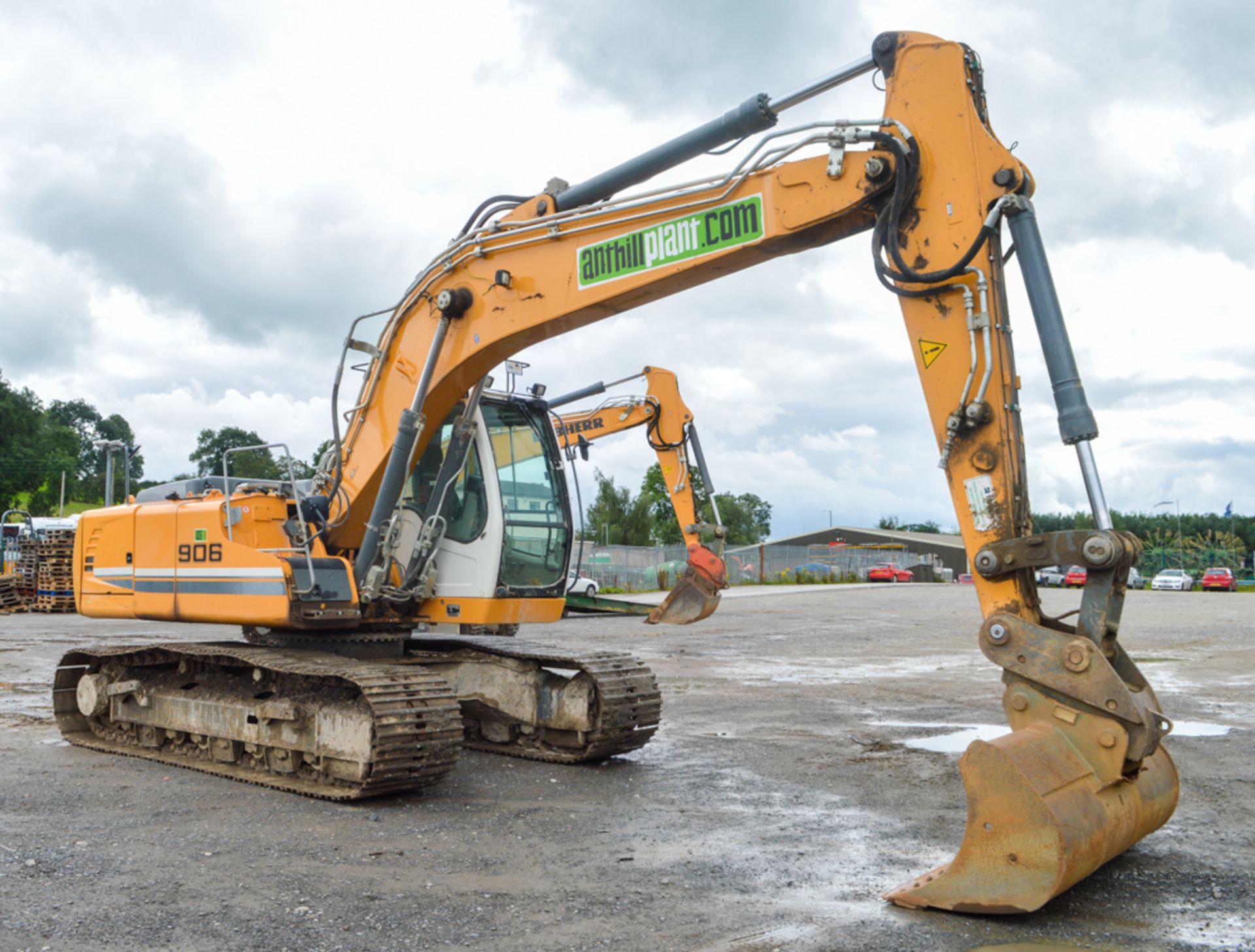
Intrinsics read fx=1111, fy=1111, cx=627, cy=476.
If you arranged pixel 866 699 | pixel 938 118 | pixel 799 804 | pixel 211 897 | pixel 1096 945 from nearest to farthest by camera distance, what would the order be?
pixel 1096 945 → pixel 211 897 → pixel 938 118 → pixel 799 804 → pixel 866 699

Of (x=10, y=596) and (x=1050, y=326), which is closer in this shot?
(x=1050, y=326)

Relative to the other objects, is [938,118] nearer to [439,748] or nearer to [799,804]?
[799,804]

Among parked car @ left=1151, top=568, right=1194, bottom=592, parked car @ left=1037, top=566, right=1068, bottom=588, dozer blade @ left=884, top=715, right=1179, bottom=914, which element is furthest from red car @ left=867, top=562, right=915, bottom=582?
dozer blade @ left=884, top=715, right=1179, bottom=914

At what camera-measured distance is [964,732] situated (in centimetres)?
996

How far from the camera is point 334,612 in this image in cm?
820

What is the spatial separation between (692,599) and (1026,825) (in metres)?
10.2

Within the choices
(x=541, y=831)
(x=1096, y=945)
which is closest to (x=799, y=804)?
(x=541, y=831)

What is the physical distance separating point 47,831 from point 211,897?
1.86 m

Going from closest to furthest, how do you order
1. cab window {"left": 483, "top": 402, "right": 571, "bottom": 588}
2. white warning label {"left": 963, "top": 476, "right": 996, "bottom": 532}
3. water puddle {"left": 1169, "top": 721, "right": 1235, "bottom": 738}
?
white warning label {"left": 963, "top": 476, "right": 996, "bottom": 532} → cab window {"left": 483, "top": 402, "right": 571, "bottom": 588} → water puddle {"left": 1169, "top": 721, "right": 1235, "bottom": 738}

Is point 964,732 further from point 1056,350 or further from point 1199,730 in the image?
point 1056,350

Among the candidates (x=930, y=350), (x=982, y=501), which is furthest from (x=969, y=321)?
(x=982, y=501)

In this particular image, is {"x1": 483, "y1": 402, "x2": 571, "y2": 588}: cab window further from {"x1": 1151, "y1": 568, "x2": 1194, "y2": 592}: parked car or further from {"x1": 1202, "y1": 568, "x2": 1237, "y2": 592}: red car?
{"x1": 1202, "y1": 568, "x2": 1237, "y2": 592}: red car

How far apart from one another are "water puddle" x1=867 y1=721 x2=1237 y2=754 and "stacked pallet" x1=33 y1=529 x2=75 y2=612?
23.8m

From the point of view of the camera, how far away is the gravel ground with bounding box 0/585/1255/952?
4.65m
